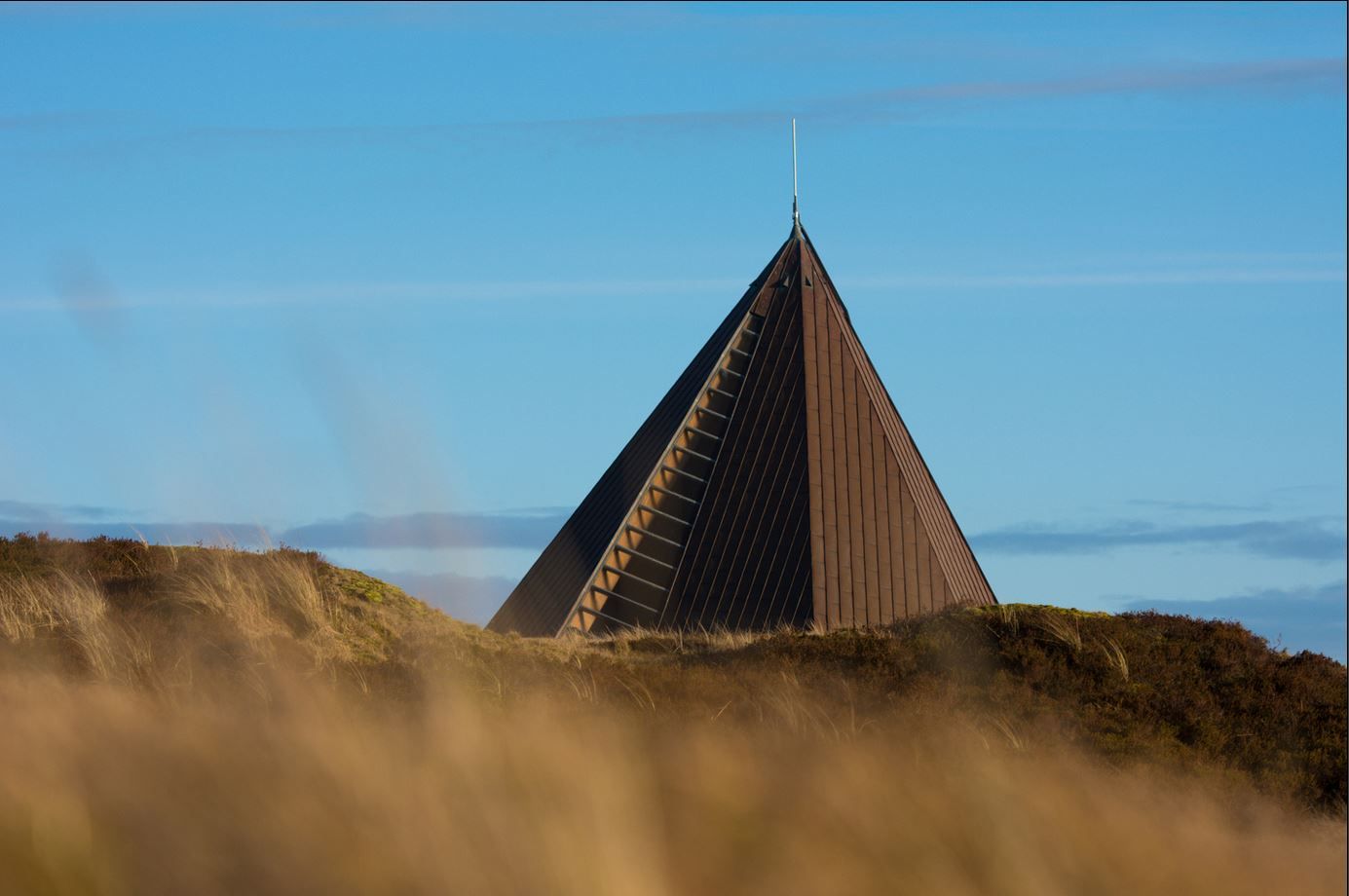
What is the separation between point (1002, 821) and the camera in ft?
17.8

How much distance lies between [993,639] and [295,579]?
8252mm

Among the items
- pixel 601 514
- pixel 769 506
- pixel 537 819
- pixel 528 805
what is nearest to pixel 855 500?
pixel 769 506

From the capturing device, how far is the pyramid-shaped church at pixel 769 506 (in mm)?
27281

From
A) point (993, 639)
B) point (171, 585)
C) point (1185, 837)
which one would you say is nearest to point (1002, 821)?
point (1185, 837)

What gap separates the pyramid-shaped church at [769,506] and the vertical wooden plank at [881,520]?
0.03 metres

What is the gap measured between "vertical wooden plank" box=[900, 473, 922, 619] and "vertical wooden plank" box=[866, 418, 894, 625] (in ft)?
1.19

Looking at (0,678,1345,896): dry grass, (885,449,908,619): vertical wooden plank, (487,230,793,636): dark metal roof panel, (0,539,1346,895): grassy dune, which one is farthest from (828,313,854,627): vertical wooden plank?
(0,678,1345,896): dry grass

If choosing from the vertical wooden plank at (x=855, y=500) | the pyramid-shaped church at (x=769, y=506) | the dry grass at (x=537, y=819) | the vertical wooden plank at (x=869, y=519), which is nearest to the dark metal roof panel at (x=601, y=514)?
the pyramid-shaped church at (x=769, y=506)

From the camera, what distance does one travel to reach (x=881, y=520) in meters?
28.1

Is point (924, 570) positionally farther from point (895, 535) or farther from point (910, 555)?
point (895, 535)

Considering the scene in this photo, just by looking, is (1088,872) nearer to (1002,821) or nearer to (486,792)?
(1002,821)

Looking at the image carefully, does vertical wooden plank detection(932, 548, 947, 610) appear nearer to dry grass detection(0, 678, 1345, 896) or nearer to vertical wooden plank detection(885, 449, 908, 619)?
vertical wooden plank detection(885, 449, 908, 619)

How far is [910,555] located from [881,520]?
899 millimetres

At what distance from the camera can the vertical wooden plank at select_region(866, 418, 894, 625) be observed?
88.5 feet
